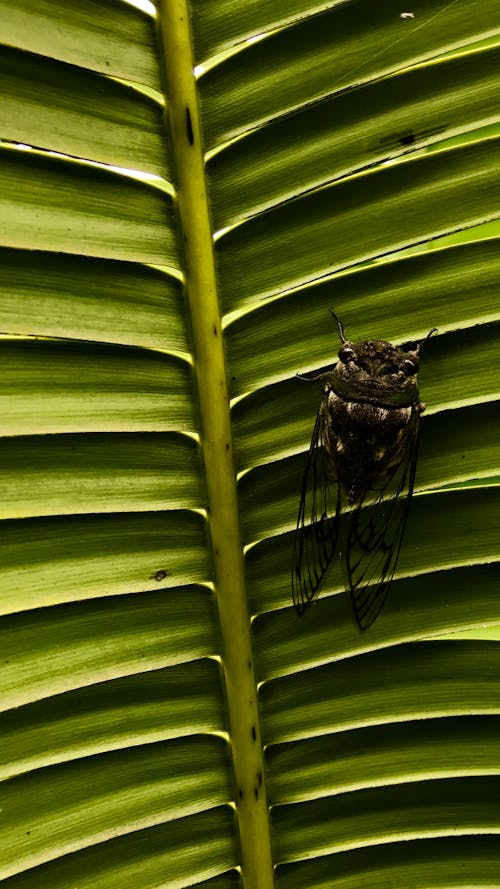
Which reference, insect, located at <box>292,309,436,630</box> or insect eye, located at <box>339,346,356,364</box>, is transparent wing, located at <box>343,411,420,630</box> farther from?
insect eye, located at <box>339,346,356,364</box>

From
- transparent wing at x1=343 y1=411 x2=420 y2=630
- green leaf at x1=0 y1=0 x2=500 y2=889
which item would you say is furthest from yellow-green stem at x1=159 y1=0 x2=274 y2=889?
transparent wing at x1=343 y1=411 x2=420 y2=630

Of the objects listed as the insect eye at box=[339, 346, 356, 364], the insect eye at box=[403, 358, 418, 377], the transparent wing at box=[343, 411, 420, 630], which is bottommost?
the transparent wing at box=[343, 411, 420, 630]

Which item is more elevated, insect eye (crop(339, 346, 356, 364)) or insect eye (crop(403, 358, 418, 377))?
insect eye (crop(339, 346, 356, 364))

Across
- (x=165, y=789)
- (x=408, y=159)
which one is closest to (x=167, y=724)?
(x=165, y=789)

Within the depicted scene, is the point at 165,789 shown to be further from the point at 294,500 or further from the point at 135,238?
the point at 135,238

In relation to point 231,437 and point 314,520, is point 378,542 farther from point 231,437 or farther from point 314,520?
point 231,437

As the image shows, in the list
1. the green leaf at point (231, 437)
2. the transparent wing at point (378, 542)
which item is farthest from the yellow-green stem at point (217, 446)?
the transparent wing at point (378, 542)
